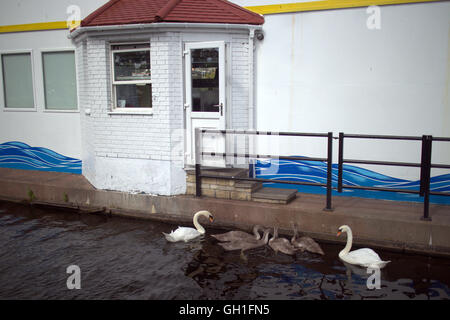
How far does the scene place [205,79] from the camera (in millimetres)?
8406

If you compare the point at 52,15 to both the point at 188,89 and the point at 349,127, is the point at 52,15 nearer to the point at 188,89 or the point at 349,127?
the point at 188,89

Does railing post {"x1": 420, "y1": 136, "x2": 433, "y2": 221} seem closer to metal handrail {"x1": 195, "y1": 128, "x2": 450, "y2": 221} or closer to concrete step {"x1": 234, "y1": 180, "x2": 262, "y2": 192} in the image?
metal handrail {"x1": 195, "y1": 128, "x2": 450, "y2": 221}

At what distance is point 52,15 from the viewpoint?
34.6 ft

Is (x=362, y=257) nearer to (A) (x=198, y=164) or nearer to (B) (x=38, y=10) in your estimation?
(A) (x=198, y=164)

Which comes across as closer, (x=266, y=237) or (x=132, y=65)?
(x=266, y=237)

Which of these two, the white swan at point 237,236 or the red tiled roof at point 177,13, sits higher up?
the red tiled roof at point 177,13

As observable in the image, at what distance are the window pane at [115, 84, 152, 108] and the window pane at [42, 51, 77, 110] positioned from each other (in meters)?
2.14

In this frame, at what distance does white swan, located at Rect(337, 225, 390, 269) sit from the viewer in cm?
593

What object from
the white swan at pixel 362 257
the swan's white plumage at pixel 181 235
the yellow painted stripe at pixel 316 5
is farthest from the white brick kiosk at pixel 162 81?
the white swan at pixel 362 257

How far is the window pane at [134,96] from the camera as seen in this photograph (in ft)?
28.7

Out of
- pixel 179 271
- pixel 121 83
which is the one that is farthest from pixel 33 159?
pixel 179 271

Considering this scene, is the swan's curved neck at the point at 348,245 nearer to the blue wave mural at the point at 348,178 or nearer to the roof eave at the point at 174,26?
the blue wave mural at the point at 348,178

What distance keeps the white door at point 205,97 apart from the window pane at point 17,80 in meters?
5.16

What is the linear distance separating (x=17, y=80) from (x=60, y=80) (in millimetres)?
1522
